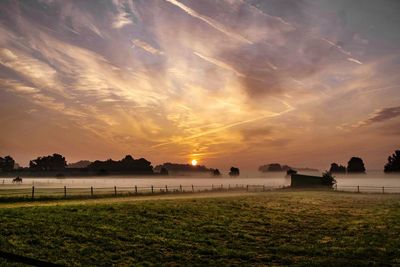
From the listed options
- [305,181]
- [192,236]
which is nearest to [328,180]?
[305,181]

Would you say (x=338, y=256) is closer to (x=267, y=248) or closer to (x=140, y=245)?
(x=267, y=248)

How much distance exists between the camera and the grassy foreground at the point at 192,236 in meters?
19.0

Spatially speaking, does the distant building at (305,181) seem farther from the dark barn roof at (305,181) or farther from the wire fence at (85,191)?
the wire fence at (85,191)

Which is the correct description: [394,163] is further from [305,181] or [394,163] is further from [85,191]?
[85,191]

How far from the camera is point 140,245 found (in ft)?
70.4

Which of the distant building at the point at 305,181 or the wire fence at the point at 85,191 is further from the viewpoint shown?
the distant building at the point at 305,181

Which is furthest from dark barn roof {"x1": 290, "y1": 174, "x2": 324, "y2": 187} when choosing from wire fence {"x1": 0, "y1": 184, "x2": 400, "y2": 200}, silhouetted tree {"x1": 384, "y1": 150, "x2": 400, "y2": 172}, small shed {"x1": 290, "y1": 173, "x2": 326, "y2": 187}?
silhouetted tree {"x1": 384, "y1": 150, "x2": 400, "y2": 172}

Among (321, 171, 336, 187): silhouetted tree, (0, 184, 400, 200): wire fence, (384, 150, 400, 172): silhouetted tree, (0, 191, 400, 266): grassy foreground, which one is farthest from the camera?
(384, 150, 400, 172): silhouetted tree

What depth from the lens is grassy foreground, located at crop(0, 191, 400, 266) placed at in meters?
19.0

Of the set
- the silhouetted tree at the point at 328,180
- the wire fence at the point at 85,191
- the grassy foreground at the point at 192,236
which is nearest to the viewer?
the grassy foreground at the point at 192,236

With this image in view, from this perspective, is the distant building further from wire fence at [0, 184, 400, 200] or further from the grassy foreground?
the grassy foreground

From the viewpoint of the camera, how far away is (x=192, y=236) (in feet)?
80.0

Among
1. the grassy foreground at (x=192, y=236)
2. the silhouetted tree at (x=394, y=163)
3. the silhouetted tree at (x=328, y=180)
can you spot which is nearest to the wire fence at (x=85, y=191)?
the silhouetted tree at (x=328, y=180)

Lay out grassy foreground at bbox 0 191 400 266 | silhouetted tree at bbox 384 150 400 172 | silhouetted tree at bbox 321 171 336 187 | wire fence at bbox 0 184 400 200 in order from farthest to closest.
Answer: silhouetted tree at bbox 384 150 400 172, silhouetted tree at bbox 321 171 336 187, wire fence at bbox 0 184 400 200, grassy foreground at bbox 0 191 400 266
